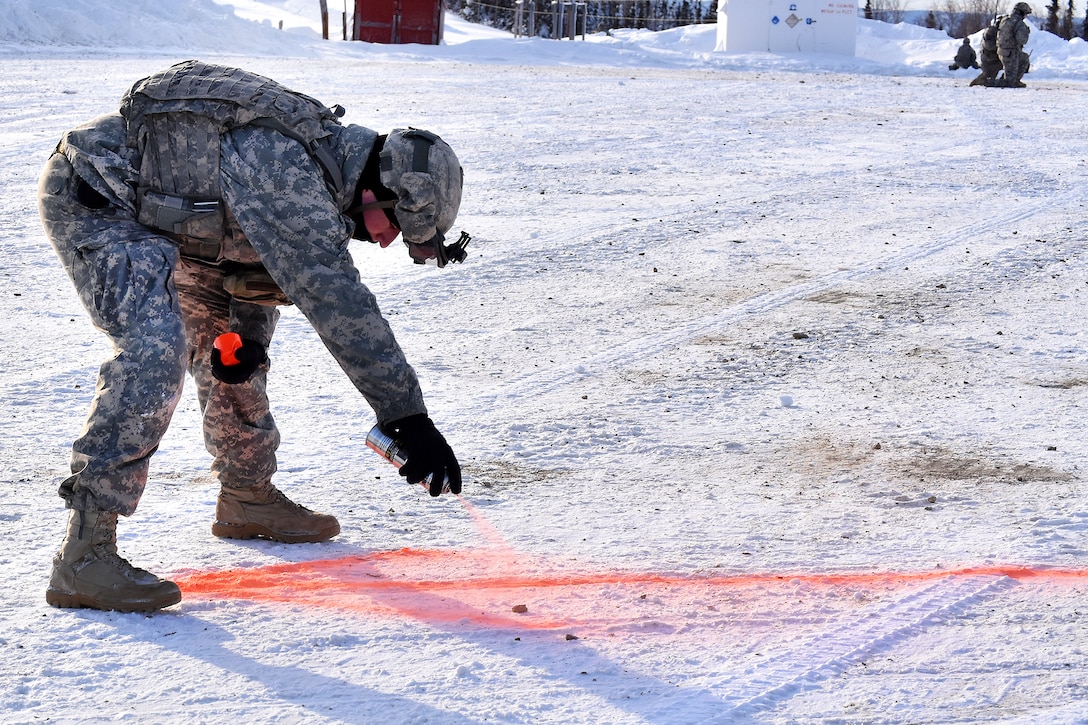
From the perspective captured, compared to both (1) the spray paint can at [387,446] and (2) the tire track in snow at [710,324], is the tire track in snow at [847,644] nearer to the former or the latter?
(1) the spray paint can at [387,446]

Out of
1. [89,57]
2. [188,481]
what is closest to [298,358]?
[188,481]

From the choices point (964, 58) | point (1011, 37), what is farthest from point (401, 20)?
point (1011, 37)

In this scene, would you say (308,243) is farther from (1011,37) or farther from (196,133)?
(1011,37)

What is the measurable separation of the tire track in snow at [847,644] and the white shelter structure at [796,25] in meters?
23.6

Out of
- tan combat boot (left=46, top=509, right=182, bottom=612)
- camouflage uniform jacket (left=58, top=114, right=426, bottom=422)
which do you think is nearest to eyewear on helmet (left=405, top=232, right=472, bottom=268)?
camouflage uniform jacket (left=58, top=114, right=426, bottom=422)

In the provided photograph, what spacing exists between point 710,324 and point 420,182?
10.2 ft

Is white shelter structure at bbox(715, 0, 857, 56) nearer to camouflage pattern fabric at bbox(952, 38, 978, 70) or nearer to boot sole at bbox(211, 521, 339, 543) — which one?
camouflage pattern fabric at bbox(952, 38, 978, 70)

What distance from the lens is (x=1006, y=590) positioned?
10.4 feet

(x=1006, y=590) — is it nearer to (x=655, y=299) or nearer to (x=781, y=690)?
(x=781, y=690)

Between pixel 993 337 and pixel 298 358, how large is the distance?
3.17 metres

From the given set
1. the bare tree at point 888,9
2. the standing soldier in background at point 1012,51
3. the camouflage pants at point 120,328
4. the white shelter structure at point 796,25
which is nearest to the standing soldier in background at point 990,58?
the standing soldier in background at point 1012,51

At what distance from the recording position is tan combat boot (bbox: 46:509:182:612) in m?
2.94

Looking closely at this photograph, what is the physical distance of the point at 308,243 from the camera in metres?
2.88

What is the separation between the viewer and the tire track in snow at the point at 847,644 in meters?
2.65
